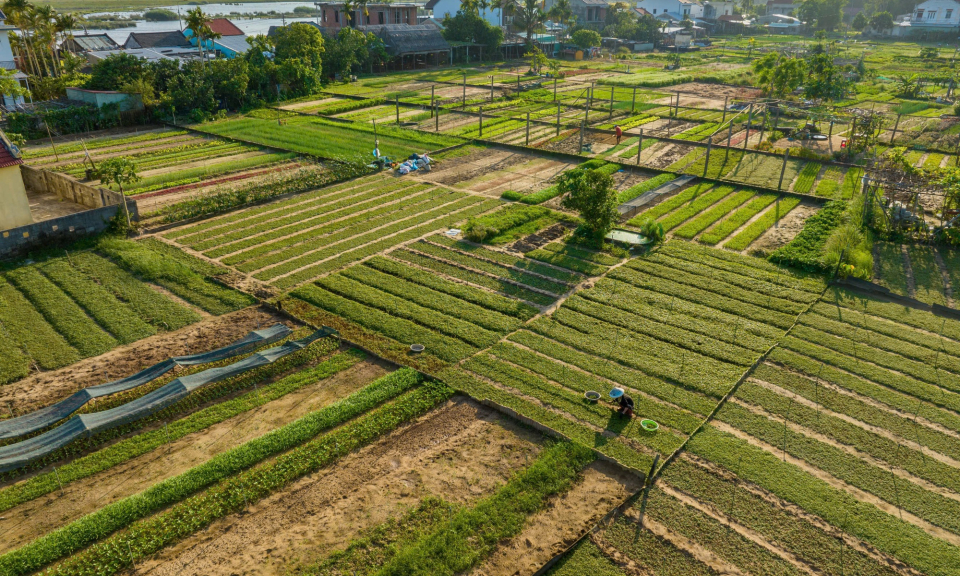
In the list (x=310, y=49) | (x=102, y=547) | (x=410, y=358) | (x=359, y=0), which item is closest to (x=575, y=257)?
(x=410, y=358)

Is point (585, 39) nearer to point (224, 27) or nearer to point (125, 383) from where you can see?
point (224, 27)

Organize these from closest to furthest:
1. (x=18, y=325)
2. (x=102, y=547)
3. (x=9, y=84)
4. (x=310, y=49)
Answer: (x=102, y=547) → (x=18, y=325) → (x=9, y=84) → (x=310, y=49)

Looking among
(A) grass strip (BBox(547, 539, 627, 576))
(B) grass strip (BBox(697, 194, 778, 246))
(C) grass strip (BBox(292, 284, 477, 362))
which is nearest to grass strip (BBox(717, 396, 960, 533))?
(A) grass strip (BBox(547, 539, 627, 576))

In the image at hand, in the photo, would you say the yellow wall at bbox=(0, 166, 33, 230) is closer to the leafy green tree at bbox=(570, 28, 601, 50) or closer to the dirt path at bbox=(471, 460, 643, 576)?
the dirt path at bbox=(471, 460, 643, 576)

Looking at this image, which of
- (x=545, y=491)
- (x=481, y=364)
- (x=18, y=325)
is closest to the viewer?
(x=545, y=491)

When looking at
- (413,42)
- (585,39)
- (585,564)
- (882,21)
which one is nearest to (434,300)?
(585,564)

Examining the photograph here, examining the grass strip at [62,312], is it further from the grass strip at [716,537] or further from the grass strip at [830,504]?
the grass strip at [830,504]

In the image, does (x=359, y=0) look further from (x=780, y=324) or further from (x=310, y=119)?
(x=780, y=324)
